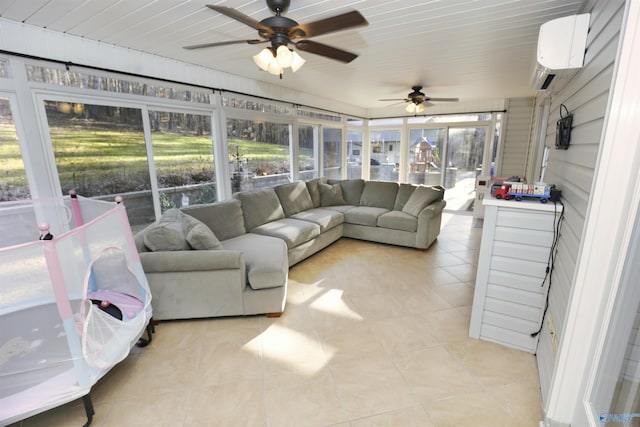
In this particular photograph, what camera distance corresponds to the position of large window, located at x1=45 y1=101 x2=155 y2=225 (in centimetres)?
265

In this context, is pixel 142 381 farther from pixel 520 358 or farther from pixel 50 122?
pixel 520 358

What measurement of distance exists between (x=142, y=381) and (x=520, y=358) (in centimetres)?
261

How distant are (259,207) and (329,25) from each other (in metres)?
2.52

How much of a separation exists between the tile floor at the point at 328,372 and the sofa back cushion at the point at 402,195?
2.03 m

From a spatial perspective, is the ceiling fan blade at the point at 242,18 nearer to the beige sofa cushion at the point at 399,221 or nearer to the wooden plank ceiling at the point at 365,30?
the wooden plank ceiling at the point at 365,30

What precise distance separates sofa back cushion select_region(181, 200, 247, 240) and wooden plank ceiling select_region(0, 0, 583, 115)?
Result: 5.43ft

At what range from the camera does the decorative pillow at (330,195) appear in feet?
16.8

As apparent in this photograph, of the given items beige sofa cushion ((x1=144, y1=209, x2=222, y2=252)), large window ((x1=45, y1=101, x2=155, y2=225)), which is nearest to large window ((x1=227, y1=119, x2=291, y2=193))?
large window ((x1=45, y1=101, x2=155, y2=225))

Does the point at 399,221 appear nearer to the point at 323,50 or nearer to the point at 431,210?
the point at 431,210

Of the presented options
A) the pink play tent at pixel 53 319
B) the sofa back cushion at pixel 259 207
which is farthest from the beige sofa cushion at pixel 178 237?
the sofa back cushion at pixel 259 207

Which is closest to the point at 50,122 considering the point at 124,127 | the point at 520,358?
the point at 124,127

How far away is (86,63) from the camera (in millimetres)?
2650

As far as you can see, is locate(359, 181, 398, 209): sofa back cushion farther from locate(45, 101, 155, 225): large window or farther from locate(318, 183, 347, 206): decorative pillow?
locate(45, 101, 155, 225): large window

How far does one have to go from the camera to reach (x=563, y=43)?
A: 1.82 metres
